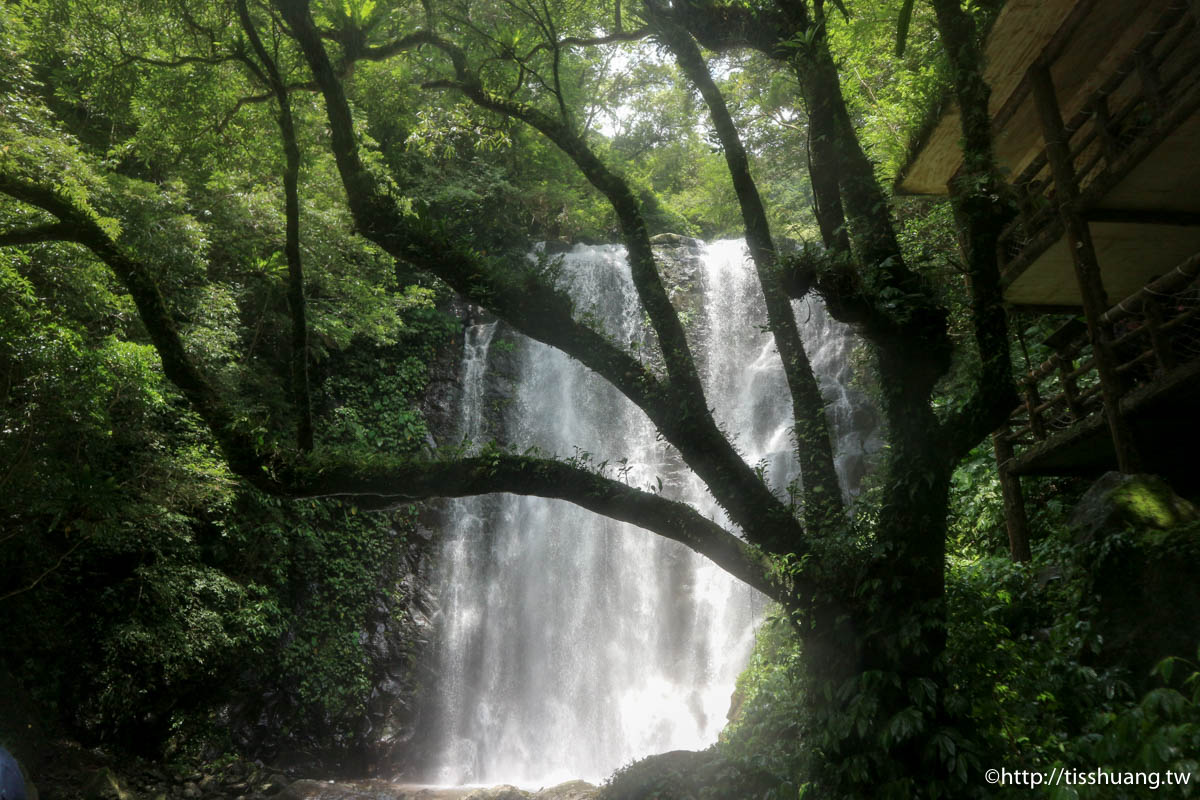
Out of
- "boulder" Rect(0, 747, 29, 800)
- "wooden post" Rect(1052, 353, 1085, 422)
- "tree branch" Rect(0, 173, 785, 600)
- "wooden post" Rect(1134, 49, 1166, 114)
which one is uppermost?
"wooden post" Rect(1134, 49, 1166, 114)

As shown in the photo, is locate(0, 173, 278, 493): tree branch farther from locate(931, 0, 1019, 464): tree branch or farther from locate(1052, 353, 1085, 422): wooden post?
locate(1052, 353, 1085, 422): wooden post

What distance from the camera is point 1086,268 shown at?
598 cm

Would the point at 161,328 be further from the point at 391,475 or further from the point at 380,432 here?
the point at 380,432

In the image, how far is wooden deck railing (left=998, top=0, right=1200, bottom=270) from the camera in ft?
17.5

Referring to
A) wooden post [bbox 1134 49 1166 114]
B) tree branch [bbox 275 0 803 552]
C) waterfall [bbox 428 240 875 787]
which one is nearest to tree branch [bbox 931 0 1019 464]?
tree branch [bbox 275 0 803 552]

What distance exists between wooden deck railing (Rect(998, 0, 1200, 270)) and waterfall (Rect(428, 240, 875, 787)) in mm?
4067

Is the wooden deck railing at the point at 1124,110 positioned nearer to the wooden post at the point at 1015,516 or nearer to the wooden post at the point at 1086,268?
the wooden post at the point at 1086,268

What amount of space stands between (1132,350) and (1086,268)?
2373 millimetres

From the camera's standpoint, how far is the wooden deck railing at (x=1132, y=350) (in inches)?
237

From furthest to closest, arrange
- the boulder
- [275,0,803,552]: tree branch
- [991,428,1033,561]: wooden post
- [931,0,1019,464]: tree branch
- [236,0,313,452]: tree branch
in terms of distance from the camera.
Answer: [991,428,1033,561]: wooden post
[236,0,313,452]: tree branch
[275,0,803,552]: tree branch
[931,0,1019,464]: tree branch
the boulder

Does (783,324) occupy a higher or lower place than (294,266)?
lower

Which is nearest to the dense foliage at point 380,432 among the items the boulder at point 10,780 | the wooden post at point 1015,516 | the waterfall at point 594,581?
the wooden post at point 1015,516

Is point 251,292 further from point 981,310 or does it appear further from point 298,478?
point 981,310

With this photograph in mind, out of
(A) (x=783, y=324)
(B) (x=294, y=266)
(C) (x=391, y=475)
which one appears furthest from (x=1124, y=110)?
(B) (x=294, y=266)
